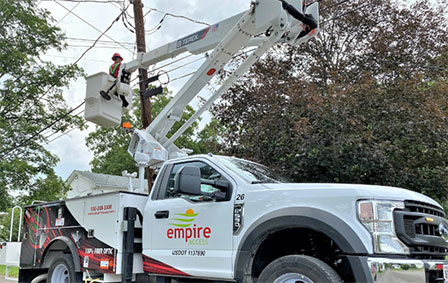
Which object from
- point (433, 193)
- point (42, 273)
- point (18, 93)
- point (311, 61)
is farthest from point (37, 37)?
point (433, 193)

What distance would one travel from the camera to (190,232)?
466cm

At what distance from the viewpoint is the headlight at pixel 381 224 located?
340 cm

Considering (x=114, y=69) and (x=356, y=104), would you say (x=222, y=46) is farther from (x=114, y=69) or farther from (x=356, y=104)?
(x=356, y=104)

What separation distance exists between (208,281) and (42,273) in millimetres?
3802

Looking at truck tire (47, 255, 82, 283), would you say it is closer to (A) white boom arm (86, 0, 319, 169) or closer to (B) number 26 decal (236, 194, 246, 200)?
(A) white boom arm (86, 0, 319, 169)

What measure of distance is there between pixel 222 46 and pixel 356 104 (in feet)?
12.2

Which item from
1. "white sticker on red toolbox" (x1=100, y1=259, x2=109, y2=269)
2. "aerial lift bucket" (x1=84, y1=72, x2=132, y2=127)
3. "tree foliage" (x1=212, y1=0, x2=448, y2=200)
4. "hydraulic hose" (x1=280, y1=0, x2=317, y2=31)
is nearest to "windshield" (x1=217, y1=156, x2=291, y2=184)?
"white sticker on red toolbox" (x1=100, y1=259, x2=109, y2=269)

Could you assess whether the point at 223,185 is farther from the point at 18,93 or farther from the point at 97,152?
the point at 97,152

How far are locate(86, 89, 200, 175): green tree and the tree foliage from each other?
789 inches

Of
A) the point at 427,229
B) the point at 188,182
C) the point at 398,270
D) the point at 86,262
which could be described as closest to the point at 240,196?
the point at 188,182

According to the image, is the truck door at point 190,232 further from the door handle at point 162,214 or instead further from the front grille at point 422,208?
the front grille at point 422,208

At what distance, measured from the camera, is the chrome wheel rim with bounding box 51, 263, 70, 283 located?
623 cm

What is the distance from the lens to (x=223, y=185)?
4.49 metres

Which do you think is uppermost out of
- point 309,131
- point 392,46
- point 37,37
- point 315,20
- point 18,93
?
point 37,37
